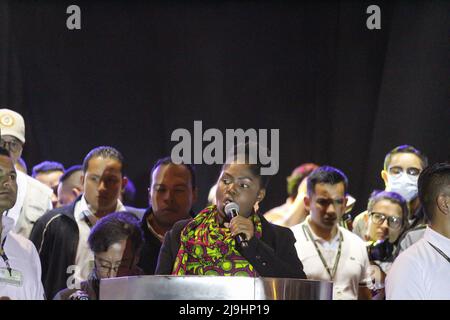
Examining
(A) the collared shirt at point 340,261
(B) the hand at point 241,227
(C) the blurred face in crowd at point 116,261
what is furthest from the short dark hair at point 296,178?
(B) the hand at point 241,227

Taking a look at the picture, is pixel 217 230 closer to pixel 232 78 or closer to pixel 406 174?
pixel 406 174

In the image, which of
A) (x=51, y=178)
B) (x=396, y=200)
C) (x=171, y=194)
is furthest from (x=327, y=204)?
(x=51, y=178)

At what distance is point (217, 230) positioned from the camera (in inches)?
156

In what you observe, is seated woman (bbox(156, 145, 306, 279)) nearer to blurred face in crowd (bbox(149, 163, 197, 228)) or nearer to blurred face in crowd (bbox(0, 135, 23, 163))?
blurred face in crowd (bbox(149, 163, 197, 228))

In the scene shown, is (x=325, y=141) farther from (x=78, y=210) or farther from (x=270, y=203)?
(x=78, y=210)

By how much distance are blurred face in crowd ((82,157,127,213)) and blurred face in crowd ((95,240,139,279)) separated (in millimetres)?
628

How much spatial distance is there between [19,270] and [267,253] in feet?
3.53

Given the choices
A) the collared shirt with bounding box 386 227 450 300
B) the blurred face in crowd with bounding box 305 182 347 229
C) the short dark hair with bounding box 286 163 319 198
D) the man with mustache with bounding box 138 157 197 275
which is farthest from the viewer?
the short dark hair with bounding box 286 163 319 198

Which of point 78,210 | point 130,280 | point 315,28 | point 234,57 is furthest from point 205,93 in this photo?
point 130,280

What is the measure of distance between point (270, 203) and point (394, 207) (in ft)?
5.50

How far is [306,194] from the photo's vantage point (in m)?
5.32

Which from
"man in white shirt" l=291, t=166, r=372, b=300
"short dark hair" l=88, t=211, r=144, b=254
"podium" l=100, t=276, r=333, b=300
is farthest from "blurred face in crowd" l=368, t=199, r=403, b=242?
"podium" l=100, t=276, r=333, b=300

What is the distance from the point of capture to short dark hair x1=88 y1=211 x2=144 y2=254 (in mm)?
4340

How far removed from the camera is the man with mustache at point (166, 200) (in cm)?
468
